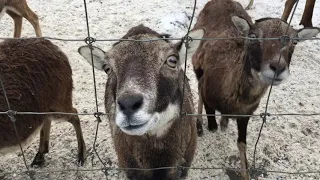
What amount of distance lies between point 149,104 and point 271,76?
1558mm

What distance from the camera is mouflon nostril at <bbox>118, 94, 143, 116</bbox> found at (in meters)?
2.49

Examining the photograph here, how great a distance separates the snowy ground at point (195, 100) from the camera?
4.86m

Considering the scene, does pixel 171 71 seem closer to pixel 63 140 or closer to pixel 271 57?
pixel 271 57

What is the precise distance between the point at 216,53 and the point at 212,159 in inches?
54.3

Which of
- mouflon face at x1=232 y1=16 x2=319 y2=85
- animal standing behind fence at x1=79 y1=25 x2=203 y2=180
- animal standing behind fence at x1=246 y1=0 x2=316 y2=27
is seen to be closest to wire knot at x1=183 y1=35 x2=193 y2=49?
animal standing behind fence at x1=79 y1=25 x2=203 y2=180

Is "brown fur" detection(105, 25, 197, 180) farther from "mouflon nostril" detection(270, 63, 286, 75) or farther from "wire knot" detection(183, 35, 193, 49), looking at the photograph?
"mouflon nostril" detection(270, 63, 286, 75)

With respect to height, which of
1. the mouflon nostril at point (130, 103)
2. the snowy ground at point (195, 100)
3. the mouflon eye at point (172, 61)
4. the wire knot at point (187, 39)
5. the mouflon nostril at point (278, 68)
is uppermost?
the wire knot at point (187, 39)

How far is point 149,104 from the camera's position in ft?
8.64

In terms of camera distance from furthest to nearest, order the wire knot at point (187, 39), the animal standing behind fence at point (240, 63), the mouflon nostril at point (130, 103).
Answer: the animal standing behind fence at point (240, 63), the wire knot at point (187, 39), the mouflon nostril at point (130, 103)

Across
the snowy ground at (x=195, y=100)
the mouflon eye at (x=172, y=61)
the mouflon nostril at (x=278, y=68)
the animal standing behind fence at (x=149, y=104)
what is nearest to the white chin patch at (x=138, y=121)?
the animal standing behind fence at (x=149, y=104)

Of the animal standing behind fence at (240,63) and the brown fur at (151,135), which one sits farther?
the animal standing behind fence at (240,63)

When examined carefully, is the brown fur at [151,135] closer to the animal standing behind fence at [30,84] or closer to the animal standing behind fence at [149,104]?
the animal standing behind fence at [149,104]

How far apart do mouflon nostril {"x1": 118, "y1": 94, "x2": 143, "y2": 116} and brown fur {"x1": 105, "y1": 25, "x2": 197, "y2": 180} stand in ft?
0.53

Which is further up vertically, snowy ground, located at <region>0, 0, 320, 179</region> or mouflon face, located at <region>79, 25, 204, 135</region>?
mouflon face, located at <region>79, 25, 204, 135</region>
